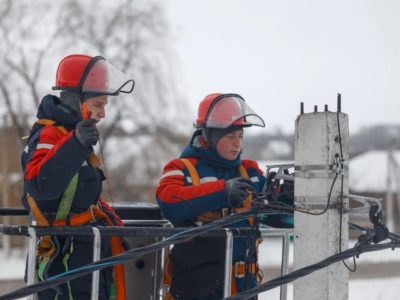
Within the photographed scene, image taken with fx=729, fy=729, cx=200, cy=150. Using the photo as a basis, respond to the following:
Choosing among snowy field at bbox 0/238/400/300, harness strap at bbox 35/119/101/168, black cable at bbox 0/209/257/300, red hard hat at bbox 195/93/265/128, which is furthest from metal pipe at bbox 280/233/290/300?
snowy field at bbox 0/238/400/300

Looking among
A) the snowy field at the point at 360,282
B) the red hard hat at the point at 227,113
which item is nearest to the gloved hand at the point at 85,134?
the red hard hat at the point at 227,113

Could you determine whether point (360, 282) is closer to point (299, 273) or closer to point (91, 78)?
point (91, 78)

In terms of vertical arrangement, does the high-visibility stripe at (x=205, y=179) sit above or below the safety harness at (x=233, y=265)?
above

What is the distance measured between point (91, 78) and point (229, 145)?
0.97 meters

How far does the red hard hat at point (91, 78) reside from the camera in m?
3.59

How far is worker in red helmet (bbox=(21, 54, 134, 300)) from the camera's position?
3.17 meters

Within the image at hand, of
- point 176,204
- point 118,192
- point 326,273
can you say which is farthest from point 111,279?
point 118,192

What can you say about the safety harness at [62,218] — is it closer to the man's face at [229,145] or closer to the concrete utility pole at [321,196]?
the man's face at [229,145]

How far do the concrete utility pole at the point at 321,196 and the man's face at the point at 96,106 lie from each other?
3.38 feet

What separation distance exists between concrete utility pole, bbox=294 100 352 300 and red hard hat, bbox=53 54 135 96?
98 cm

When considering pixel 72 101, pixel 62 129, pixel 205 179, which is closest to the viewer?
pixel 62 129

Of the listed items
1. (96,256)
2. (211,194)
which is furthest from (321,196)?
(96,256)

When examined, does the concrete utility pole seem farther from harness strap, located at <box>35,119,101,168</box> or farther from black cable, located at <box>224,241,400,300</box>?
harness strap, located at <box>35,119,101,168</box>

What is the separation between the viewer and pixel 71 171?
10.5ft
